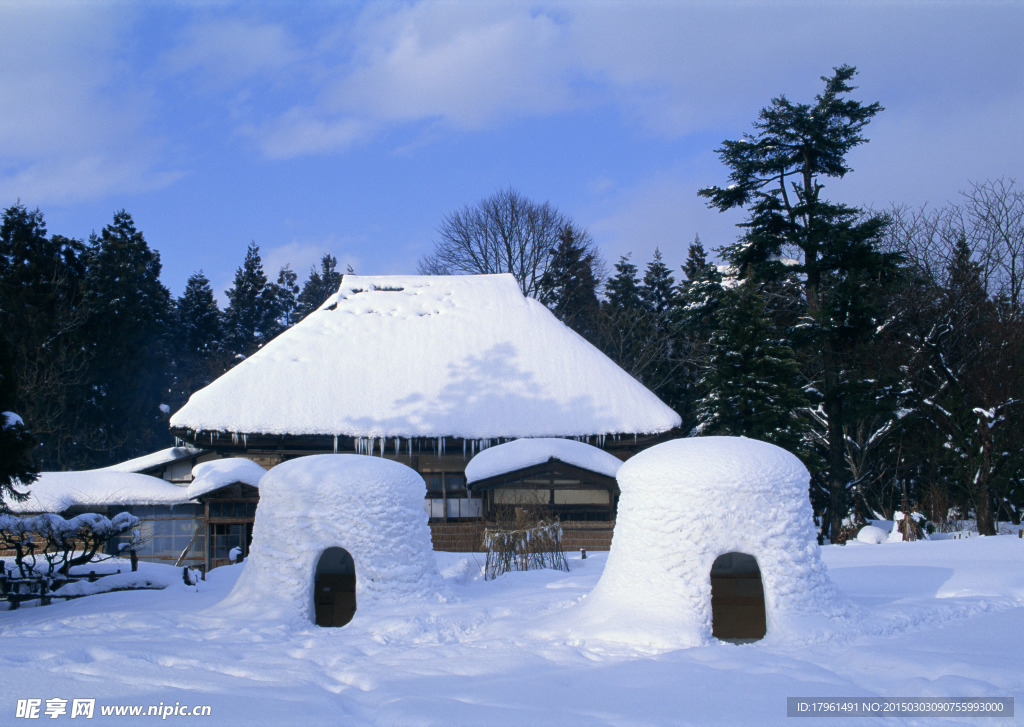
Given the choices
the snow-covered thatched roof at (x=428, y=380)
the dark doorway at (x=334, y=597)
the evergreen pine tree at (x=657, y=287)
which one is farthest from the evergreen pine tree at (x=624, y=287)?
the dark doorway at (x=334, y=597)

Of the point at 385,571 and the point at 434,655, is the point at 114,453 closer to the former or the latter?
the point at 385,571

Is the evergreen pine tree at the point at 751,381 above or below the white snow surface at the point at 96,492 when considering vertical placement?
above

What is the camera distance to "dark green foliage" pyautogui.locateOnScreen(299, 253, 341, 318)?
5028cm

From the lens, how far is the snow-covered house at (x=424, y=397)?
20.0 meters

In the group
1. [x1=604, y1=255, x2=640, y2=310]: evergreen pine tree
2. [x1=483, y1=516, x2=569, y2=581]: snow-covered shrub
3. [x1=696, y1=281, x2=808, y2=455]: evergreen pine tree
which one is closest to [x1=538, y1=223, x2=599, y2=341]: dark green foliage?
[x1=604, y1=255, x2=640, y2=310]: evergreen pine tree

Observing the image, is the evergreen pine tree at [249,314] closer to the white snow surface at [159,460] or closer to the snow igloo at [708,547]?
the white snow surface at [159,460]

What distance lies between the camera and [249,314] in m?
44.9

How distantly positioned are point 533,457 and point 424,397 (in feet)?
15.3

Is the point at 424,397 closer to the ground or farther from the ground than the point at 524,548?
farther from the ground

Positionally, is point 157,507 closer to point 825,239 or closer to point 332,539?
point 332,539

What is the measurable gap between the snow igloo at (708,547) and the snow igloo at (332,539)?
2516 millimetres

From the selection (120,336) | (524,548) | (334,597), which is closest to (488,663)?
(334,597)

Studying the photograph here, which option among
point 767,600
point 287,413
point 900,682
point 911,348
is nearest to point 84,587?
point 287,413

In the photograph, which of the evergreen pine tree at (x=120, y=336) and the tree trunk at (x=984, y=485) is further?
the evergreen pine tree at (x=120, y=336)
